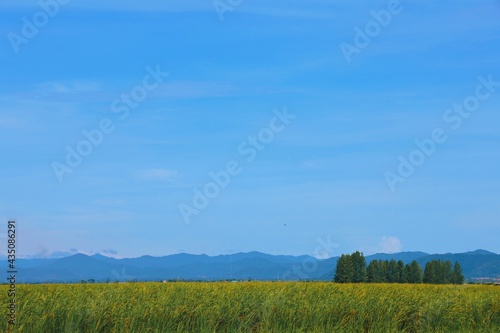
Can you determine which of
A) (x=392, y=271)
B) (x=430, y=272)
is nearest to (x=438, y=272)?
(x=430, y=272)

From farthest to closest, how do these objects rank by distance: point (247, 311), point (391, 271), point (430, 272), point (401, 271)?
point (430, 272) → point (401, 271) → point (391, 271) → point (247, 311)

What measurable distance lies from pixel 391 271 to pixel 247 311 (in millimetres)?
44073

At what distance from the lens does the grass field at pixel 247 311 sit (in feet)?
47.7

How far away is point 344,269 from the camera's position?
5584 centimetres

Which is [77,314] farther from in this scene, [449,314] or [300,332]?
[449,314]

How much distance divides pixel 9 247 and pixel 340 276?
144 ft

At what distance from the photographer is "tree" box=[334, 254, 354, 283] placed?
5478cm

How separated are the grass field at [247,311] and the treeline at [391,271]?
3520 centimetres

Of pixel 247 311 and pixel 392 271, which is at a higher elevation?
pixel 392 271

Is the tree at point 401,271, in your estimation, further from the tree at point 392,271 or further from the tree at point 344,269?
the tree at point 344,269

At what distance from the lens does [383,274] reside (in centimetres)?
5769

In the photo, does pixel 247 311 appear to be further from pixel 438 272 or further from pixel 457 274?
pixel 457 274

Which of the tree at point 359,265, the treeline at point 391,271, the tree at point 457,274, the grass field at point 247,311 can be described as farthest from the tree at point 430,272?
the grass field at point 247,311

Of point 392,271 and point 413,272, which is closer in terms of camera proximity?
point 392,271
